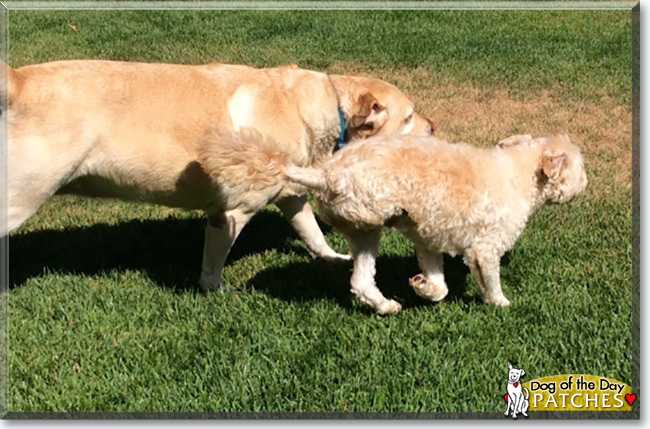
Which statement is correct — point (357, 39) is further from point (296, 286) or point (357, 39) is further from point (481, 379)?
point (481, 379)

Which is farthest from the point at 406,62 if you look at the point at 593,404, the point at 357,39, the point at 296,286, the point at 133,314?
the point at 593,404

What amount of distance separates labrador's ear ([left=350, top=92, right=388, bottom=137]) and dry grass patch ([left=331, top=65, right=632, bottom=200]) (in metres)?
3.03

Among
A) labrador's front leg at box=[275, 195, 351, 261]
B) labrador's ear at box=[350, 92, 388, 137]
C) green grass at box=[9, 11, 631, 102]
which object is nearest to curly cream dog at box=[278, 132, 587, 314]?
labrador's ear at box=[350, 92, 388, 137]

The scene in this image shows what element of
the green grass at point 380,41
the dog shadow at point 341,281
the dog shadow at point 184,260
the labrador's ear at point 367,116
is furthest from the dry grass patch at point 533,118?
the labrador's ear at point 367,116

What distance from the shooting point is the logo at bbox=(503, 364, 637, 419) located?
3809 mm

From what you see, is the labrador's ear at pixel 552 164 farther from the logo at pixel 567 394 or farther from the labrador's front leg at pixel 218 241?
Result: the labrador's front leg at pixel 218 241

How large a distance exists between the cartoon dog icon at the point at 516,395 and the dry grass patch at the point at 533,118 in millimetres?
3624

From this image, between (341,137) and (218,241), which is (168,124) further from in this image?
(341,137)

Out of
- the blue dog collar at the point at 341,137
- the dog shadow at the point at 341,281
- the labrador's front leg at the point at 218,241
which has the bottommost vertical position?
the dog shadow at the point at 341,281

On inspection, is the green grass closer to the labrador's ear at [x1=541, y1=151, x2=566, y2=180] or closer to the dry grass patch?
the dry grass patch

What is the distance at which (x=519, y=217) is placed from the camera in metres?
4.64

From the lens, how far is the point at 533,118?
9125mm

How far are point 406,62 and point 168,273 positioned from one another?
6.76 meters

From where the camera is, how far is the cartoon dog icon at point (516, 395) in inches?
151
